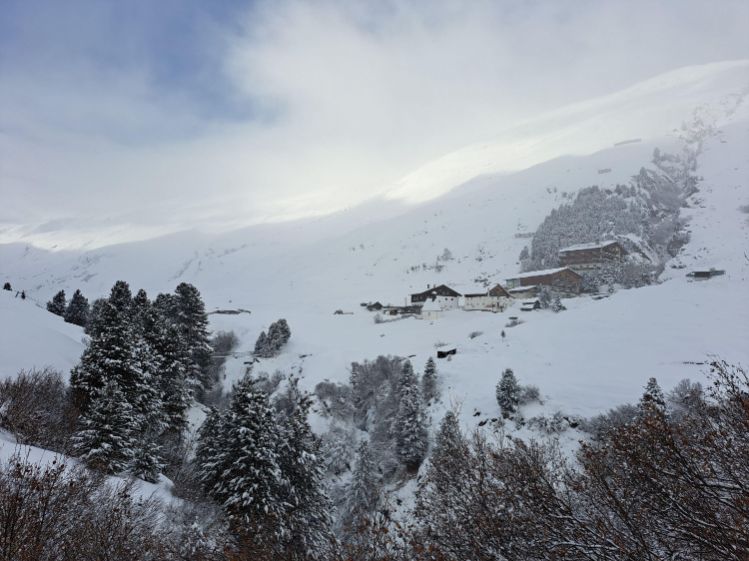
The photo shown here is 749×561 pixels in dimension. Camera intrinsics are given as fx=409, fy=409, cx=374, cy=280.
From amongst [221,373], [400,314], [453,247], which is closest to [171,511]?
[221,373]

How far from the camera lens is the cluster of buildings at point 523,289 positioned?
73188 mm

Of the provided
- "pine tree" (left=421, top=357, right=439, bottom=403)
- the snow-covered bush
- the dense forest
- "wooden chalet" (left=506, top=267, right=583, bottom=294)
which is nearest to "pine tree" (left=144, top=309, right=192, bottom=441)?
the dense forest

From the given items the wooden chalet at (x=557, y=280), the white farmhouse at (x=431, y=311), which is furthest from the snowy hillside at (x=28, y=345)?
the wooden chalet at (x=557, y=280)

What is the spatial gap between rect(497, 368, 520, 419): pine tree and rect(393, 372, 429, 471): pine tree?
22.7 feet

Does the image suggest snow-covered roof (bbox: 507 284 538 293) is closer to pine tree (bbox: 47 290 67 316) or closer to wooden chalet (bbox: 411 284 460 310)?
wooden chalet (bbox: 411 284 460 310)

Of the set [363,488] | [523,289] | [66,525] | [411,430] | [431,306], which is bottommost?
[363,488]

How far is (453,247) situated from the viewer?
129 metres

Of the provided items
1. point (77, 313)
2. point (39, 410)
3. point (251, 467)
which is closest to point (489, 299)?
point (251, 467)

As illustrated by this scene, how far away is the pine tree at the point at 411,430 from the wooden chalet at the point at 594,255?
63.8m

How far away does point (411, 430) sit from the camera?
114ft

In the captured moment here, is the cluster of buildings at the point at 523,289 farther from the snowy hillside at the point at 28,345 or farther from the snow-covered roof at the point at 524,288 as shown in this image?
the snowy hillside at the point at 28,345

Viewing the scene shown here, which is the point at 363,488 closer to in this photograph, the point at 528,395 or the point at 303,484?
the point at 303,484

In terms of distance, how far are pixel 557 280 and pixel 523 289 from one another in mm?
6444

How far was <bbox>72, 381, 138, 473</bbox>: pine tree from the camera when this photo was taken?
59.8 ft
